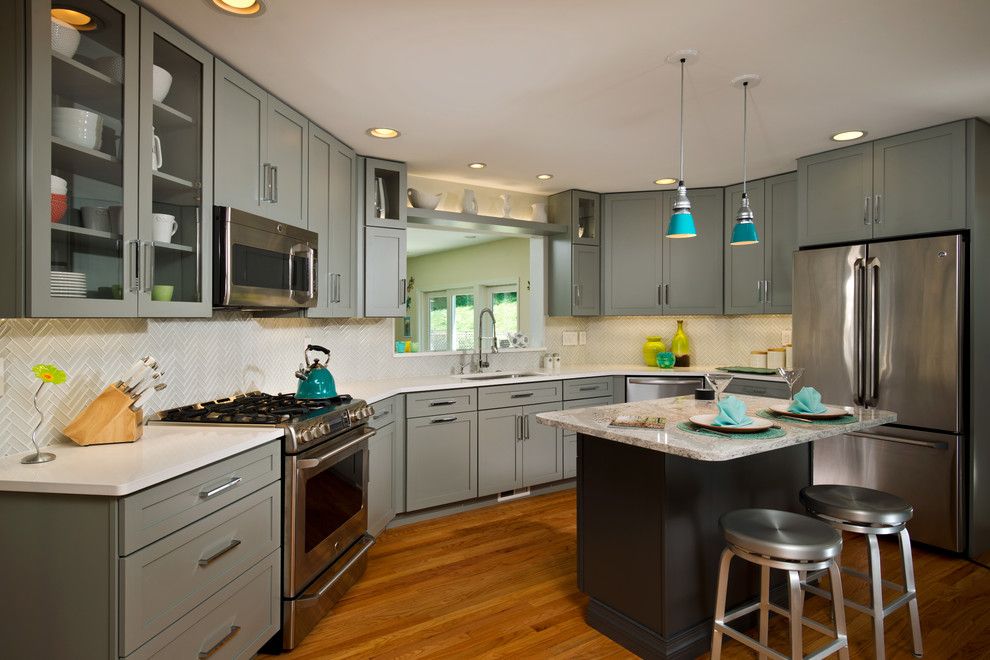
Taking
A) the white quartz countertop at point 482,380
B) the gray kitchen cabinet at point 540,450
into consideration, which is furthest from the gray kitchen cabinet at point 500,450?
the white quartz countertop at point 482,380

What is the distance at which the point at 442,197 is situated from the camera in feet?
14.5

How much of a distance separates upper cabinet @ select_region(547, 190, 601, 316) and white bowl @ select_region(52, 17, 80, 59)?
A: 3663 millimetres

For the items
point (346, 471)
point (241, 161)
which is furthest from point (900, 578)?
point (241, 161)

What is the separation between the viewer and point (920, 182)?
10.9ft

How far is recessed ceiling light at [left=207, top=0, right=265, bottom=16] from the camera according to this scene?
2016 mm

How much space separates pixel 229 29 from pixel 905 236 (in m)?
3.75

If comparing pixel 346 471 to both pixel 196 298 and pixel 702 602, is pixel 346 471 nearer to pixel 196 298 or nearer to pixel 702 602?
pixel 196 298

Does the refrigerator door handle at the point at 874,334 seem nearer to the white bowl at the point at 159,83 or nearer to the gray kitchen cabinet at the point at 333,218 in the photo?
the gray kitchen cabinet at the point at 333,218

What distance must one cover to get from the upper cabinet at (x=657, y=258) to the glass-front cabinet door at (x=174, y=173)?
3458 mm

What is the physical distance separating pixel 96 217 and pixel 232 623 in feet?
4.72

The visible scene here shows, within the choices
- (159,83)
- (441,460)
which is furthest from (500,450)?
(159,83)

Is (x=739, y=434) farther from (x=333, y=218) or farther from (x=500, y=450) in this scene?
(x=333, y=218)

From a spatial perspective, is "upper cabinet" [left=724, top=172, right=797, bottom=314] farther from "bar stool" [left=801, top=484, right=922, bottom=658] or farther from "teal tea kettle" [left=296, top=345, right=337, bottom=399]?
"teal tea kettle" [left=296, top=345, right=337, bottom=399]

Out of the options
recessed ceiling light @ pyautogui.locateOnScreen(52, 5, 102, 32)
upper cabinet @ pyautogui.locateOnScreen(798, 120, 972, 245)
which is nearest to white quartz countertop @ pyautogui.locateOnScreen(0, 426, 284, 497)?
recessed ceiling light @ pyautogui.locateOnScreen(52, 5, 102, 32)
